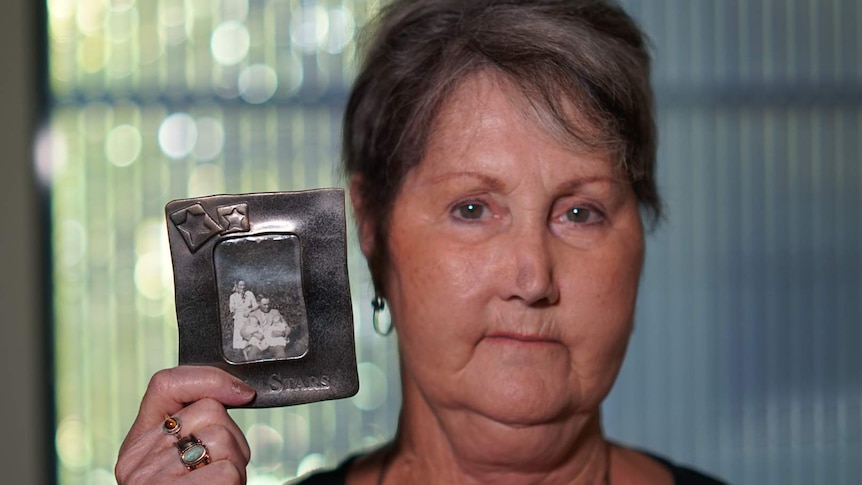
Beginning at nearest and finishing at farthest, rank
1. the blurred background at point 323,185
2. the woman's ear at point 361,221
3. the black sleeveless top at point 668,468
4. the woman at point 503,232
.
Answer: the woman at point 503,232, the woman's ear at point 361,221, the black sleeveless top at point 668,468, the blurred background at point 323,185

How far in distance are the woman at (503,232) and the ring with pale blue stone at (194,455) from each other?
0.02 meters

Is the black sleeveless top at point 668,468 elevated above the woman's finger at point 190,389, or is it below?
below

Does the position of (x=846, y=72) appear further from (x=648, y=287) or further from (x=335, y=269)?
(x=335, y=269)

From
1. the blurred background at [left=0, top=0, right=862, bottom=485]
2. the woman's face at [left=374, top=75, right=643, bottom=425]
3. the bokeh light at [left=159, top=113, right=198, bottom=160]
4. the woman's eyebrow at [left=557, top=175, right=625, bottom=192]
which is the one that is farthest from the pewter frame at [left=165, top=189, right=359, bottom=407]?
the bokeh light at [left=159, top=113, right=198, bottom=160]

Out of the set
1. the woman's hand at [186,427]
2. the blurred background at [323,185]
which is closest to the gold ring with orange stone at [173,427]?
the woman's hand at [186,427]

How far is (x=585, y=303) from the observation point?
1.43 m

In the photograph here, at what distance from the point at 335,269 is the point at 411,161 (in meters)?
0.24

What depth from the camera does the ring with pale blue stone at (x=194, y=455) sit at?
129cm

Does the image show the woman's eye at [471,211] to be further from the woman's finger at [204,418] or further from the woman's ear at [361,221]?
the woman's finger at [204,418]

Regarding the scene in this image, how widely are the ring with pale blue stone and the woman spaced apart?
0.6 inches

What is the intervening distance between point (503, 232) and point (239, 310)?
0.39 m

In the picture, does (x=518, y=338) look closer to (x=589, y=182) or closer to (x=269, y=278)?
(x=589, y=182)

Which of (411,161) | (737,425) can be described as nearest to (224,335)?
(411,161)

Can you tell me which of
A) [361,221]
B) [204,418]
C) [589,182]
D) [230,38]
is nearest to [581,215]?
[589,182]
